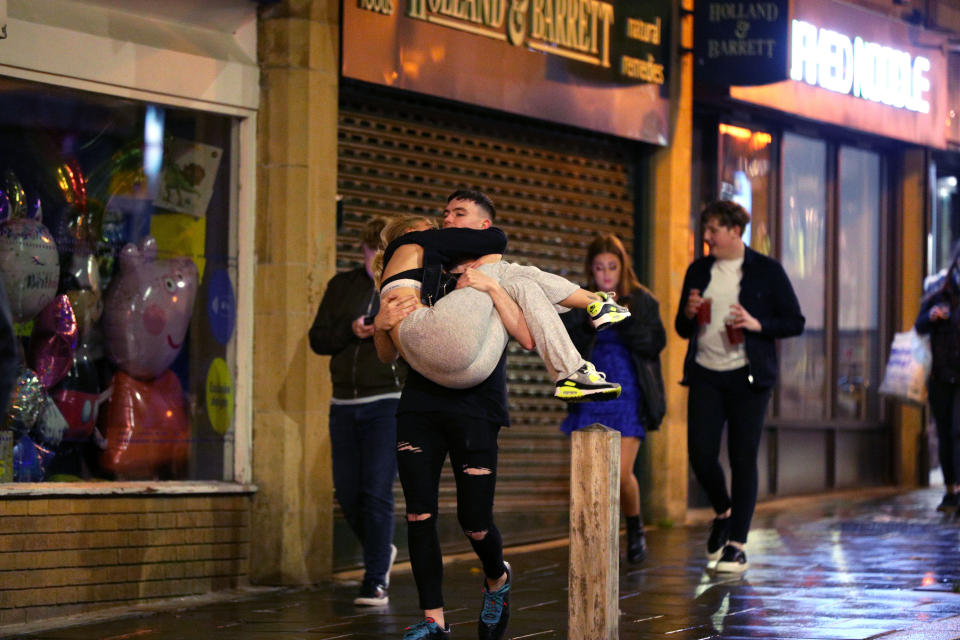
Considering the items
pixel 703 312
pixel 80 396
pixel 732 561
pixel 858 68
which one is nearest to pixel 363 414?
pixel 80 396

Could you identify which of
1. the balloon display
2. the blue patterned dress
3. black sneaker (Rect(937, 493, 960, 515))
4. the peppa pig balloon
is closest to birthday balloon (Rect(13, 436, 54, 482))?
the balloon display

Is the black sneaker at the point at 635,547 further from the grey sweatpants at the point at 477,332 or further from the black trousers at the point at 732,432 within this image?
the grey sweatpants at the point at 477,332

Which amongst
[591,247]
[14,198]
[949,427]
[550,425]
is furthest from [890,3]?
[14,198]

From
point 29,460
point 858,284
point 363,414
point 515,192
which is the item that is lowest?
point 29,460

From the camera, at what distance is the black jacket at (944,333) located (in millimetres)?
13750

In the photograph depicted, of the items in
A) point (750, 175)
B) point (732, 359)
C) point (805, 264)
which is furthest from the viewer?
point (805, 264)

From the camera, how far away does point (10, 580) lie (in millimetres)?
8094

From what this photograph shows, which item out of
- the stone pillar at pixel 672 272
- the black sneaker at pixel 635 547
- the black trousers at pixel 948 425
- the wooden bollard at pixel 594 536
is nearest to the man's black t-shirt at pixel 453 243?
the wooden bollard at pixel 594 536

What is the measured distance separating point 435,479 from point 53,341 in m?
2.95

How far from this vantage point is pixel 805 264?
15.7 meters

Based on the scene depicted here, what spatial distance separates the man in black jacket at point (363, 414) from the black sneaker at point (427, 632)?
6.64ft

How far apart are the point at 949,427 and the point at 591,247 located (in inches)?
206

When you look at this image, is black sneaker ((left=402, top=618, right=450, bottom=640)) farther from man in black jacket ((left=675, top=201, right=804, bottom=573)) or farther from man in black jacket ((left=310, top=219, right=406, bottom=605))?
man in black jacket ((left=675, top=201, right=804, bottom=573))

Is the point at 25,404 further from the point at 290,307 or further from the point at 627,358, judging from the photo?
the point at 627,358
